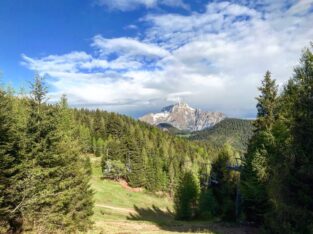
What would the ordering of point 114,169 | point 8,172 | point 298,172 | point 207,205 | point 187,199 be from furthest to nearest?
1. point 114,169
2. point 187,199
3. point 207,205
4. point 8,172
5. point 298,172

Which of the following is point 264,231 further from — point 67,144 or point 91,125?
point 91,125

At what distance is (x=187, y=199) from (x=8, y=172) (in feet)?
138

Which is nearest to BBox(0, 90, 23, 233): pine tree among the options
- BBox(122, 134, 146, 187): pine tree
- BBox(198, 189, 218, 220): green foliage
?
BBox(198, 189, 218, 220): green foliage

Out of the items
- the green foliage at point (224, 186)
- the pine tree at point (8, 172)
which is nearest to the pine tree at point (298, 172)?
the pine tree at point (8, 172)

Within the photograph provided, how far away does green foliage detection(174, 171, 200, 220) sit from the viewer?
5669 centimetres

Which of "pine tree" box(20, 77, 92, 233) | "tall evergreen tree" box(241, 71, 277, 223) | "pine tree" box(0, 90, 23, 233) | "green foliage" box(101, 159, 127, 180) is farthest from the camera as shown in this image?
"green foliage" box(101, 159, 127, 180)

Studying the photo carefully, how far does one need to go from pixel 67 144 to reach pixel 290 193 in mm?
18709

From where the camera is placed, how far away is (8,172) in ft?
60.5

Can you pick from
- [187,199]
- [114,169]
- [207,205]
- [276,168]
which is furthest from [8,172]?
[114,169]

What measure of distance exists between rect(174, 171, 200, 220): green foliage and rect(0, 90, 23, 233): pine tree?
130ft

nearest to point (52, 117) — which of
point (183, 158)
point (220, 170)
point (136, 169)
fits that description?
point (220, 170)

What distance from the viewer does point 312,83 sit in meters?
17.4

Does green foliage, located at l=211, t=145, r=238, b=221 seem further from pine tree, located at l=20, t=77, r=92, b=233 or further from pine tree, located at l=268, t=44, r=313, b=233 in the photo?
pine tree, located at l=268, t=44, r=313, b=233

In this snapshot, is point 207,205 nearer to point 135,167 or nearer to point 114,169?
point 135,167
